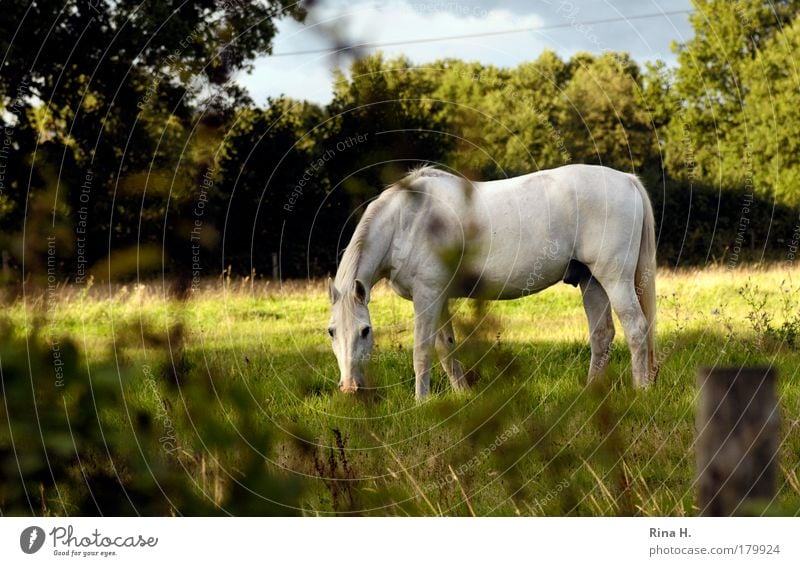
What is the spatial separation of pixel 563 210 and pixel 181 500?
5910mm

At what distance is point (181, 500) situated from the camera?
167cm

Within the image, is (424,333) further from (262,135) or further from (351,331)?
(262,135)

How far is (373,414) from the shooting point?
495 cm

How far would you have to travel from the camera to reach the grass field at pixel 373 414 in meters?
1.60

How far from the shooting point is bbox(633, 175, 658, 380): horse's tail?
6980 millimetres

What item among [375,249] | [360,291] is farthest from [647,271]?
[360,291]

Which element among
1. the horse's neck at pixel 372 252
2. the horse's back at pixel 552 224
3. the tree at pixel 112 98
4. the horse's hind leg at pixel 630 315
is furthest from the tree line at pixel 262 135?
the horse's hind leg at pixel 630 315

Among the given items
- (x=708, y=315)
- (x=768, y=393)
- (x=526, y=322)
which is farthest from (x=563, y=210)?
(x=768, y=393)

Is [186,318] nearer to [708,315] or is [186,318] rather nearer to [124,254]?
[124,254]

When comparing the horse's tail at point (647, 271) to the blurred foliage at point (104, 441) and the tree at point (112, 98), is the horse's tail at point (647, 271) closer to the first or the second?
the tree at point (112, 98)

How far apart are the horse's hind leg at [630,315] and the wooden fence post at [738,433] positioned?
3.82 meters

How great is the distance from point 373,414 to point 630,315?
316 cm

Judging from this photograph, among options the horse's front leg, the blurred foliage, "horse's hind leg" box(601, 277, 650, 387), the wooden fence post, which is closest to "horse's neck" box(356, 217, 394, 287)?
the horse's front leg
